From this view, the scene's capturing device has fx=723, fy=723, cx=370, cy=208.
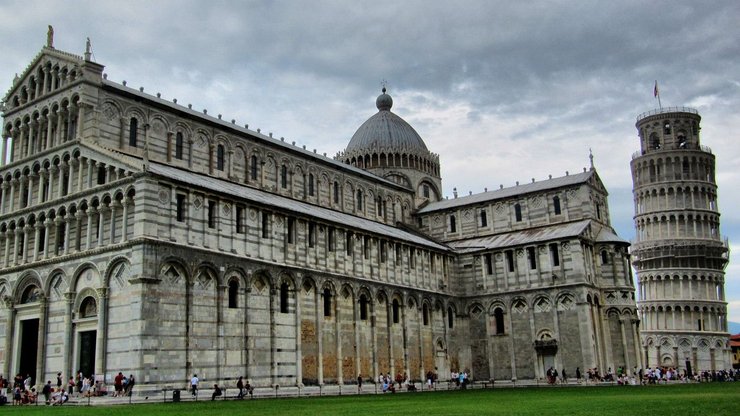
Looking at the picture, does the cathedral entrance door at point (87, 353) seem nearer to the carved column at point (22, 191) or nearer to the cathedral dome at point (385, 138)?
→ the carved column at point (22, 191)

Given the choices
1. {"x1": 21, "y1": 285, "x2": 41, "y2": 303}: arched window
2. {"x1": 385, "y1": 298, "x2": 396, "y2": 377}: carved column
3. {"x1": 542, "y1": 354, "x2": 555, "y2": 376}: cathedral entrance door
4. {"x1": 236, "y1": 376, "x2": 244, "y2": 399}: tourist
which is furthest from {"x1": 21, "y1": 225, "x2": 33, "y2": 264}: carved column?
{"x1": 542, "y1": 354, "x2": 555, "y2": 376}: cathedral entrance door

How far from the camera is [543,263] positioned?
54.2 m

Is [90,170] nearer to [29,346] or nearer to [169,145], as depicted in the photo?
[169,145]

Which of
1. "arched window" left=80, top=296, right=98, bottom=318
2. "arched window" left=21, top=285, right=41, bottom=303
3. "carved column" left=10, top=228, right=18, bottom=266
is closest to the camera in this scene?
"arched window" left=80, top=296, right=98, bottom=318

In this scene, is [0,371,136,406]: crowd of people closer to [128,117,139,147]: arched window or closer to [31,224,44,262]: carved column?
[31,224,44,262]: carved column

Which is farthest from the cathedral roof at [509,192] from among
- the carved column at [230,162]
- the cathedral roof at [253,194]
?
the carved column at [230,162]

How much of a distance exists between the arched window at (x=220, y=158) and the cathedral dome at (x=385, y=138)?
905 inches

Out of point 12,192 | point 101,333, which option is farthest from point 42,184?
point 101,333

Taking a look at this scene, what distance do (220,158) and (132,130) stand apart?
22.8ft

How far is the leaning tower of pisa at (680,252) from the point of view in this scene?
78.4 metres

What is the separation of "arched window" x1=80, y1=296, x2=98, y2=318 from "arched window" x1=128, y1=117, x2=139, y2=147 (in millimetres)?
10203

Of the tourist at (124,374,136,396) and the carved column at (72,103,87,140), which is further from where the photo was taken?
the carved column at (72,103,87,140)

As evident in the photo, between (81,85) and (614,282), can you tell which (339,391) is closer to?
(81,85)

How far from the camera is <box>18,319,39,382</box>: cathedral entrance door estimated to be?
37.8 metres
